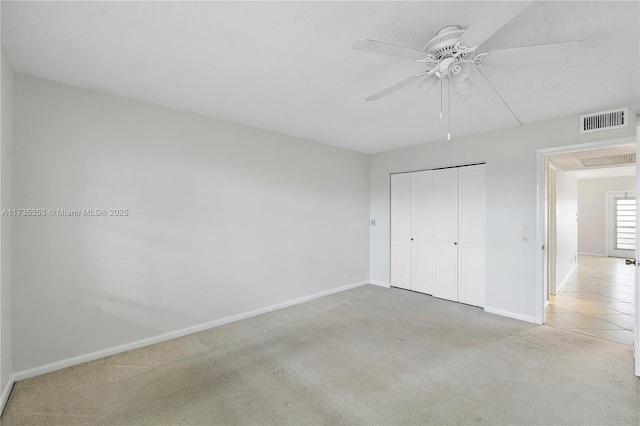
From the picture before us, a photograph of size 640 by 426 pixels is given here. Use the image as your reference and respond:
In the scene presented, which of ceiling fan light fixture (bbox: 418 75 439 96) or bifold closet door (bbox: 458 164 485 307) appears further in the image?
bifold closet door (bbox: 458 164 485 307)

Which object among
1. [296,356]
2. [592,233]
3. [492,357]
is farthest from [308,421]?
[592,233]

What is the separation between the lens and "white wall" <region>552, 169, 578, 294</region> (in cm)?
483

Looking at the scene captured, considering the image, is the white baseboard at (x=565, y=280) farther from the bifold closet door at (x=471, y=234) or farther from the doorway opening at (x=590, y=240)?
the bifold closet door at (x=471, y=234)

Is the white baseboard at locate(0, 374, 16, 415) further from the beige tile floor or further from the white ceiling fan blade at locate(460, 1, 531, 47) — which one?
the beige tile floor

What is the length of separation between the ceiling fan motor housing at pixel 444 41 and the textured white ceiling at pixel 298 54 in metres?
0.05

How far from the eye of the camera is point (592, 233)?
8.76 metres

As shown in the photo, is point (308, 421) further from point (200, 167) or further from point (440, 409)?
point (200, 167)

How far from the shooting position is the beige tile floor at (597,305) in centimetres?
328

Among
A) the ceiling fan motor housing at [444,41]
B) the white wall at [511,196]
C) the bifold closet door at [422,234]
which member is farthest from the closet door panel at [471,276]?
the ceiling fan motor housing at [444,41]

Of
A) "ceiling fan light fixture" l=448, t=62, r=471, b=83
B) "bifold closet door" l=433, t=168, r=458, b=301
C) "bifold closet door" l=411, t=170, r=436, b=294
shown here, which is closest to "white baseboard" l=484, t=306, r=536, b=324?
"bifold closet door" l=433, t=168, r=458, b=301

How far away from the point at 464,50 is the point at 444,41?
0.44 feet

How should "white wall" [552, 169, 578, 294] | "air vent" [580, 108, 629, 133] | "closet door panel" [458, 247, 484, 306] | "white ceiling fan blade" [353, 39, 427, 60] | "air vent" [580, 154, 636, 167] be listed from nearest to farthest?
"white ceiling fan blade" [353, 39, 427, 60], "air vent" [580, 108, 629, 133], "closet door panel" [458, 247, 484, 306], "air vent" [580, 154, 636, 167], "white wall" [552, 169, 578, 294]

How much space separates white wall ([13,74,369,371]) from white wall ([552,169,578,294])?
4155 mm

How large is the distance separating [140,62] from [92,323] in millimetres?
2291
